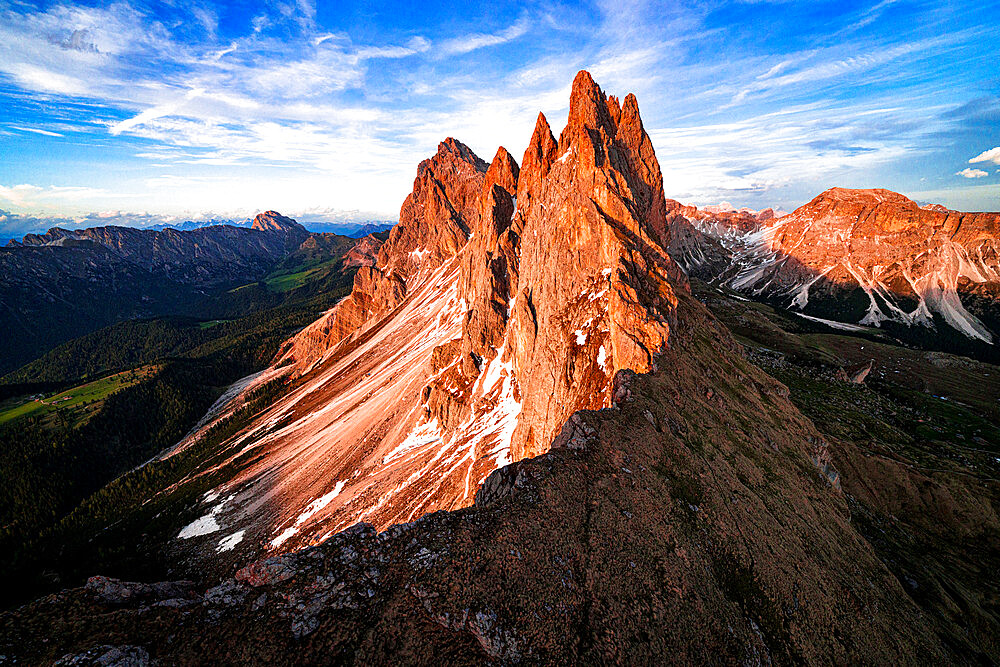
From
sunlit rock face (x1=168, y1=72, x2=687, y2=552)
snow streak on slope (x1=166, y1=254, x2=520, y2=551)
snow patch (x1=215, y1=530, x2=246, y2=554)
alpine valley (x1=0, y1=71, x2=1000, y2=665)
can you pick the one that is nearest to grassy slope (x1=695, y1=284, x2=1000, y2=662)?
alpine valley (x1=0, y1=71, x2=1000, y2=665)

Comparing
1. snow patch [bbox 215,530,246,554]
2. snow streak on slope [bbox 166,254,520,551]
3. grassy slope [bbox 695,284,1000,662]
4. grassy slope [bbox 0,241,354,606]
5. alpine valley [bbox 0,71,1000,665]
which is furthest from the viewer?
grassy slope [bbox 0,241,354,606]

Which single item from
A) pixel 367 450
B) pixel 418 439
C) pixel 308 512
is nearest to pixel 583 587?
pixel 418 439

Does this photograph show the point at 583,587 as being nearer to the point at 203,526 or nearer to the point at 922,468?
the point at 922,468

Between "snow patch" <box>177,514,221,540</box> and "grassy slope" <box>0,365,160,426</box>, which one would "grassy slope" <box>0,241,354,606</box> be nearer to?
"grassy slope" <box>0,365,160,426</box>

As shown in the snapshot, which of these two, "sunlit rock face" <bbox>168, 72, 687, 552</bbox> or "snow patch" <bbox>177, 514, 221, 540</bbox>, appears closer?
"sunlit rock face" <bbox>168, 72, 687, 552</bbox>

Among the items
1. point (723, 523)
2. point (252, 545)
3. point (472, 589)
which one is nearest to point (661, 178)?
point (723, 523)

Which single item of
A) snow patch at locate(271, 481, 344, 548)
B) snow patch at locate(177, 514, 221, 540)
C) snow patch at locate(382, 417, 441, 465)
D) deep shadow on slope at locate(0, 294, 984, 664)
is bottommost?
snow patch at locate(177, 514, 221, 540)

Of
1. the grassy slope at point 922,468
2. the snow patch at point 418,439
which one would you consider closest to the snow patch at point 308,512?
the snow patch at point 418,439
